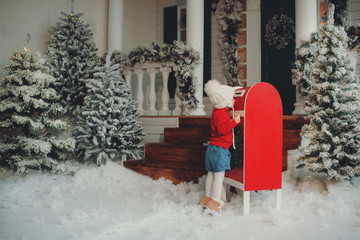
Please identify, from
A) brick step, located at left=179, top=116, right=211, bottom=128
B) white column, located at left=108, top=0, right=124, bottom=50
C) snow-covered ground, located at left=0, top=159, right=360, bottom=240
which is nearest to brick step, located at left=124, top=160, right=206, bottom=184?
snow-covered ground, located at left=0, top=159, right=360, bottom=240

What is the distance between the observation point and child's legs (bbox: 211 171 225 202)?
113 inches

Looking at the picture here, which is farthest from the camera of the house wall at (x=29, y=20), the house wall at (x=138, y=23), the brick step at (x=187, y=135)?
the house wall at (x=138, y=23)

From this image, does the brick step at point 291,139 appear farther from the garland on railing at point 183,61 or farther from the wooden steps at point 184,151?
the garland on railing at point 183,61

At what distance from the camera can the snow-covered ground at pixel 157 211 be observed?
238 centimetres

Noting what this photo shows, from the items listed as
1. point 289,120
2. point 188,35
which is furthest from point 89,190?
point 188,35

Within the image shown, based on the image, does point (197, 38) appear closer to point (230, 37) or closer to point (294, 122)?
point (230, 37)

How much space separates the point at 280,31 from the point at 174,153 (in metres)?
4.03

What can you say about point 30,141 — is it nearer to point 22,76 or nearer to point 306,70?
point 22,76

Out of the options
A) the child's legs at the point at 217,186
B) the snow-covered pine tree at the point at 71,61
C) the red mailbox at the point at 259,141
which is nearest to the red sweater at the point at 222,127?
the red mailbox at the point at 259,141

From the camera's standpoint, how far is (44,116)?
4367mm

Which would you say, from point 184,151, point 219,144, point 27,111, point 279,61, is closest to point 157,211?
point 219,144

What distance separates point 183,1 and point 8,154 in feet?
18.9

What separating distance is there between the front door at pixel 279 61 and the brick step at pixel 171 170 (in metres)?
3.55

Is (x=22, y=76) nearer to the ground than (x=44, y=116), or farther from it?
farther from it
